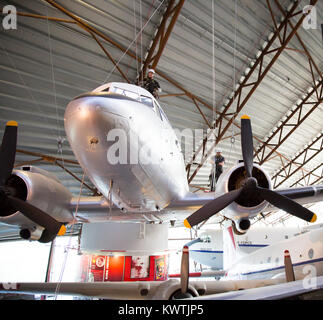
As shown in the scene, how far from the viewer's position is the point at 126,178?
181 inches

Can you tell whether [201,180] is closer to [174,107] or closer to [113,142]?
[174,107]

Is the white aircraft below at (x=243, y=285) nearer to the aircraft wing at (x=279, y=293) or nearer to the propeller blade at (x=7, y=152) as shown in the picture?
the aircraft wing at (x=279, y=293)

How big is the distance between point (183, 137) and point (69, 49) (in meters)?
8.43

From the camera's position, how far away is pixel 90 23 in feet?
29.8

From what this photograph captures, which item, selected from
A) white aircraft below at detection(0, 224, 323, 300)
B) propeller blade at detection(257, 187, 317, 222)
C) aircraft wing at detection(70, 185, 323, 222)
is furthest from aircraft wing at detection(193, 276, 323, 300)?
aircraft wing at detection(70, 185, 323, 222)

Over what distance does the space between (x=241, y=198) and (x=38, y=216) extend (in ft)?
13.9

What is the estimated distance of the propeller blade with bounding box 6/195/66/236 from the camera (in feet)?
15.4

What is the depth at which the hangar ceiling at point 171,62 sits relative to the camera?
8688mm

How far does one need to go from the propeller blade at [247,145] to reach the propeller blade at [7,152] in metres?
4.88

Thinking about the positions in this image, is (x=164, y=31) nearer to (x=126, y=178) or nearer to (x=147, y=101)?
(x=147, y=101)

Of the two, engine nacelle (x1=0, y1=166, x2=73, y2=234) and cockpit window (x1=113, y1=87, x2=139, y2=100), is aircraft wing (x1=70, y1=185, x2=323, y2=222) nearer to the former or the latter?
engine nacelle (x1=0, y1=166, x2=73, y2=234)

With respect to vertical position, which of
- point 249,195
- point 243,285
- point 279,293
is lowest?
point 279,293

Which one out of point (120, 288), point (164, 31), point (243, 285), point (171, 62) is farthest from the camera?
point (171, 62)

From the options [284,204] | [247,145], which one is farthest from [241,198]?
[247,145]
